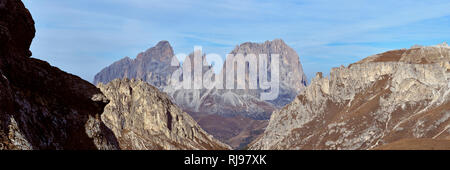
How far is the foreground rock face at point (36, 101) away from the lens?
3800 centimetres

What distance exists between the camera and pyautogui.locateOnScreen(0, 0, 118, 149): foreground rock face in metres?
38.0

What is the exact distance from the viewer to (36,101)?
143ft

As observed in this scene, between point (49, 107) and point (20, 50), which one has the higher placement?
point (20, 50)
